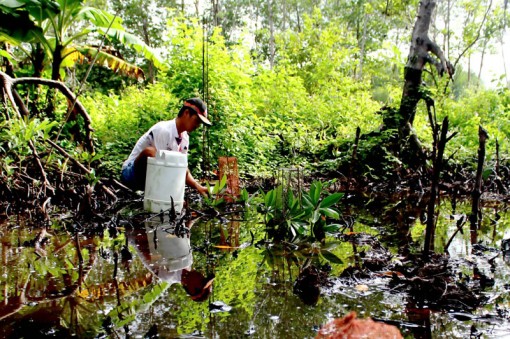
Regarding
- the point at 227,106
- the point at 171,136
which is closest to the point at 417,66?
the point at 227,106

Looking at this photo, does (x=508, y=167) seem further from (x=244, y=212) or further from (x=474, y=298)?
(x=474, y=298)

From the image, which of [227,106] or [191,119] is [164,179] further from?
[227,106]

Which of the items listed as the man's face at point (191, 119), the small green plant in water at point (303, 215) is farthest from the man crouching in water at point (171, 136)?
the small green plant in water at point (303, 215)

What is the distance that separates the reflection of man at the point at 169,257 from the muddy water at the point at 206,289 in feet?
0.04

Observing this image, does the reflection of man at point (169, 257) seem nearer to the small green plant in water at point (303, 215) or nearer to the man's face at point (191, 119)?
the small green plant in water at point (303, 215)

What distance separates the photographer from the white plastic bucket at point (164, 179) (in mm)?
4645

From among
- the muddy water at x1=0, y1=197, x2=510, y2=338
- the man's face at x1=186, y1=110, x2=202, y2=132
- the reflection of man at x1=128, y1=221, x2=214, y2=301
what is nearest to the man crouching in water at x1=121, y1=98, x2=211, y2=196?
the man's face at x1=186, y1=110, x2=202, y2=132

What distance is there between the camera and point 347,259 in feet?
10.1

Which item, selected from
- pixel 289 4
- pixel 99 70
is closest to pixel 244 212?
pixel 99 70

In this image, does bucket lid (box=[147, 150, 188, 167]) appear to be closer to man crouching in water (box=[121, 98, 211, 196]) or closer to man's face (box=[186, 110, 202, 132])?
man crouching in water (box=[121, 98, 211, 196])

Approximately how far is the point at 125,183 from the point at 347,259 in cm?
360

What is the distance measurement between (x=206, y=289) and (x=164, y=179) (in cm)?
243

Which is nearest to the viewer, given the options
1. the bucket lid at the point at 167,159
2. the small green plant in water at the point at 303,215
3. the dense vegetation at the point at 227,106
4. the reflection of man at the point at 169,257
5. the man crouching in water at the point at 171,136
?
the reflection of man at the point at 169,257

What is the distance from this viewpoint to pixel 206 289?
94.5 inches
